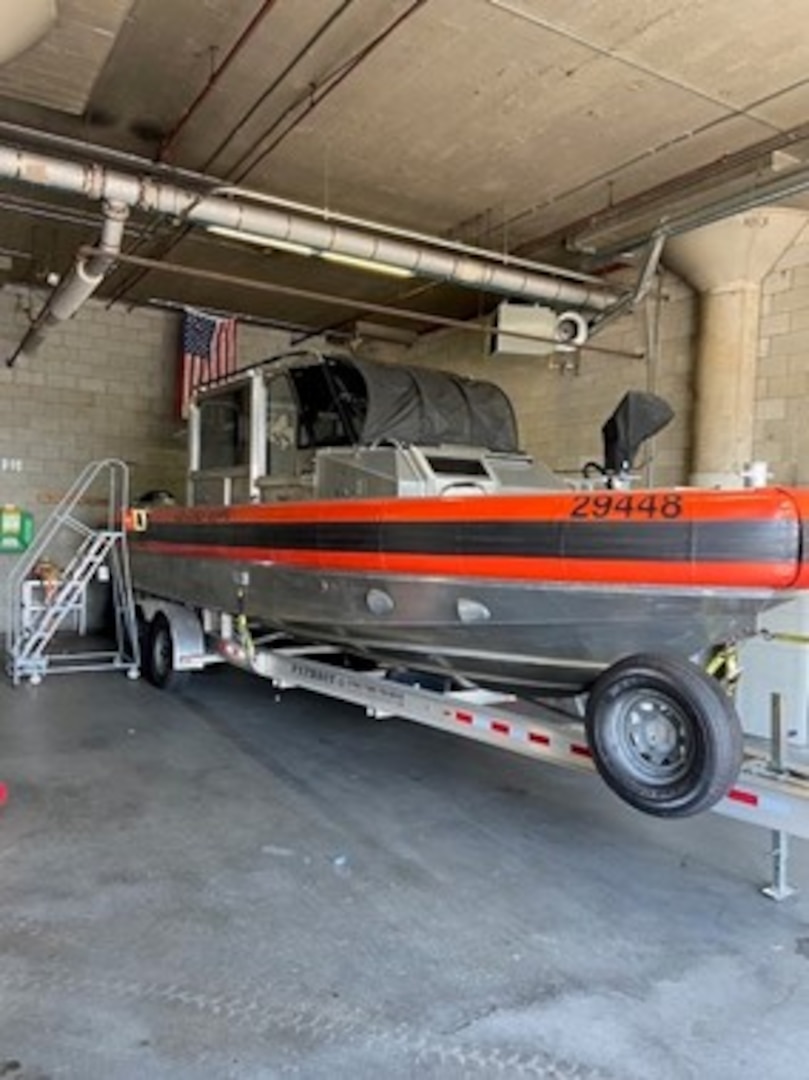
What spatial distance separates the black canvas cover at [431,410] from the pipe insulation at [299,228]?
1.52m

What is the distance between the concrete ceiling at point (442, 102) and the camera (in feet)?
14.4

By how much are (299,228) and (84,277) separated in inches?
72.5

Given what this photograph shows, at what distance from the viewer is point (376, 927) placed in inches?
Answer: 112

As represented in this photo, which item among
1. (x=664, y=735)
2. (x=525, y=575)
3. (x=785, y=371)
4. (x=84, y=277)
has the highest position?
(x=84, y=277)

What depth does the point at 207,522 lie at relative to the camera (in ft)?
18.2

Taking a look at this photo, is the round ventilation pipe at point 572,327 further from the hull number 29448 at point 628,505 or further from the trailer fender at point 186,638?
the hull number 29448 at point 628,505

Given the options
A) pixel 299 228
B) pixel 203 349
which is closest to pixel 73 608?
pixel 203 349

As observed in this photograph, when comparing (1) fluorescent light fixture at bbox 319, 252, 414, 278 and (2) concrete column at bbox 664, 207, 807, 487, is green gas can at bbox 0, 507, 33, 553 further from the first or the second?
(2) concrete column at bbox 664, 207, 807, 487

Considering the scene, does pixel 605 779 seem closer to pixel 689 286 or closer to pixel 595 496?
pixel 595 496

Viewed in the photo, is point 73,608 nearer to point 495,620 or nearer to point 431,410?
point 431,410

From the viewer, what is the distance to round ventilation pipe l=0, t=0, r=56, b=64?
3.53 metres

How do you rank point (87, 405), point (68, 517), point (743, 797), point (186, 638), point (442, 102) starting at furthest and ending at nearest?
1. point (87, 405)
2. point (68, 517)
3. point (186, 638)
4. point (442, 102)
5. point (743, 797)

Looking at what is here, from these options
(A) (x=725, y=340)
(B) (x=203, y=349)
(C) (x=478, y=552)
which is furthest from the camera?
(B) (x=203, y=349)

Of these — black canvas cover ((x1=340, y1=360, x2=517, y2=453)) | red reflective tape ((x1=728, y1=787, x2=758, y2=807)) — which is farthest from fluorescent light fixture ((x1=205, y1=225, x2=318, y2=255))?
red reflective tape ((x1=728, y1=787, x2=758, y2=807))
